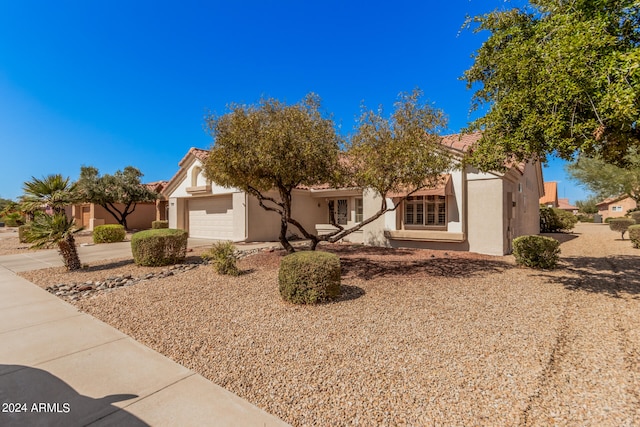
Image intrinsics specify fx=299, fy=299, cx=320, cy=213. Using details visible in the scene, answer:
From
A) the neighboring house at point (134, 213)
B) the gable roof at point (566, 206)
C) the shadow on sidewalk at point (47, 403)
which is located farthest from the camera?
the gable roof at point (566, 206)

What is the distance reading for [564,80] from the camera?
6.00m

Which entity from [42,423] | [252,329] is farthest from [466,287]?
[42,423]

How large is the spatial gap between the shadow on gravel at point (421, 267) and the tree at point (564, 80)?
3.72 meters

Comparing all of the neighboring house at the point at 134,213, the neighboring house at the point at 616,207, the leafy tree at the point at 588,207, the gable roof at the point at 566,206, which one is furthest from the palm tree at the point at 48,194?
the gable roof at the point at 566,206

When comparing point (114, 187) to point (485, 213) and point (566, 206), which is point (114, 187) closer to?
point (485, 213)

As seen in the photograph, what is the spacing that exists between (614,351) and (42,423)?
25.0 ft

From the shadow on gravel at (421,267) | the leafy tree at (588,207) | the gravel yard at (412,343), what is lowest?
the gravel yard at (412,343)

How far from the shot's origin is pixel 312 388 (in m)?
3.76

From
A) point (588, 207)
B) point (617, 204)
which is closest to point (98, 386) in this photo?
point (617, 204)

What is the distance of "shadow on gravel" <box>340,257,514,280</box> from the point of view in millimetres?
9766

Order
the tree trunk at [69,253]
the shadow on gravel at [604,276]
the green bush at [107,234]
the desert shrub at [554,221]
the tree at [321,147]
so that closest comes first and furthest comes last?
the shadow on gravel at [604,276]
the tree at [321,147]
the tree trunk at [69,253]
the green bush at [107,234]
the desert shrub at [554,221]

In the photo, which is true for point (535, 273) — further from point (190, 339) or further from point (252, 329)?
point (190, 339)

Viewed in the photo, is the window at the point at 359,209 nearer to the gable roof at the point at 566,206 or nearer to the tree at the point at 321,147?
the tree at the point at 321,147

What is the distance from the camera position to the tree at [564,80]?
5562 millimetres
